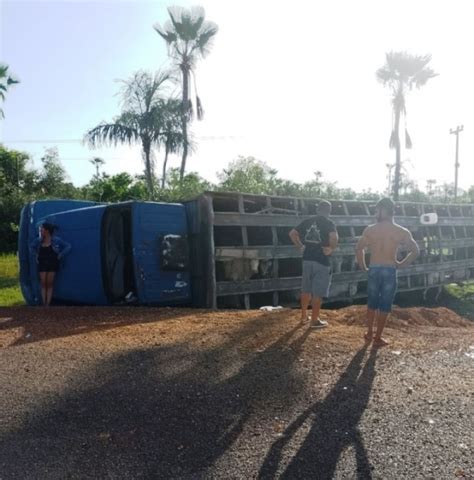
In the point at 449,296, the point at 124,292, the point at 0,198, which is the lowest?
the point at 449,296

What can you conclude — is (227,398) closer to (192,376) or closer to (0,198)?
(192,376)

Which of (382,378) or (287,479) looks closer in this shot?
(287,479)

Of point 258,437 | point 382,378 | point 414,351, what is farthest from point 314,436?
point 414,351

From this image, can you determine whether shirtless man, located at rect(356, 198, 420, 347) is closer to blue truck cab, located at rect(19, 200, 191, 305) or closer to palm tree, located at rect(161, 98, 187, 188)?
blue truck cab, located at rect(19, 200, 191, 305)

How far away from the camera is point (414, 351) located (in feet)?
18.0

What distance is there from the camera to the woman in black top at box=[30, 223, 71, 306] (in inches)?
327

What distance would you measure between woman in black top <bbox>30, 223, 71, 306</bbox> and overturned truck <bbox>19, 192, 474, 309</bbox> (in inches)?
6.7

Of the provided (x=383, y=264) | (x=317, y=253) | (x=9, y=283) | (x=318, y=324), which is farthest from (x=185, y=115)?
(x=383, y=264)

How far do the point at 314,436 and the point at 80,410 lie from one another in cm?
170

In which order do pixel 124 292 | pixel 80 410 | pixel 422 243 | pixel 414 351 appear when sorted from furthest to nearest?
pixel 422 243 → pixel 124 292 → pixel 414 351 → pixel 80 410

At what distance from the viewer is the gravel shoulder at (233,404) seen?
3131 millimetres

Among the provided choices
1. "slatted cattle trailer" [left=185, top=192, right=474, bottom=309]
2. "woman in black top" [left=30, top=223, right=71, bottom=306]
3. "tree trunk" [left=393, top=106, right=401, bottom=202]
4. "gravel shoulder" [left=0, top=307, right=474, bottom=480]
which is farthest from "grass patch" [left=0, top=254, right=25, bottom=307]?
"tree trunk" [left=393, top=106, right=401, bottom=202]

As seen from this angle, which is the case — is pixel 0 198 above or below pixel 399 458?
above

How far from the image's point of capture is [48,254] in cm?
833
